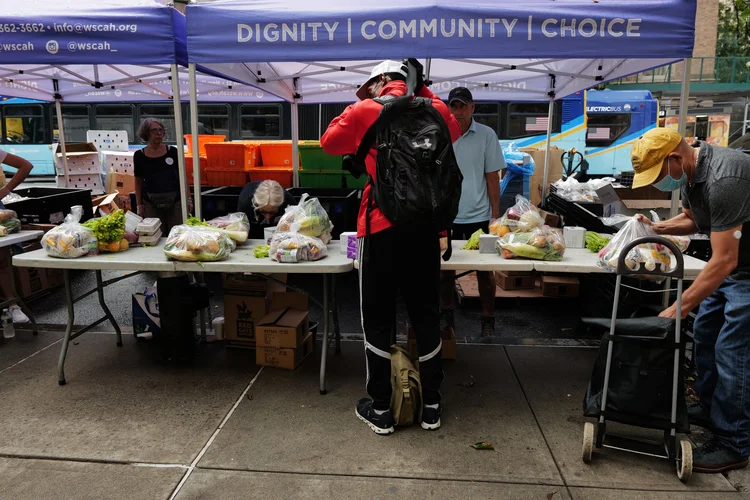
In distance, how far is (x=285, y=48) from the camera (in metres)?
4.11

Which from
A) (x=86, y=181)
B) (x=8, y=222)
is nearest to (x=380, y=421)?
(x=8, y=222)

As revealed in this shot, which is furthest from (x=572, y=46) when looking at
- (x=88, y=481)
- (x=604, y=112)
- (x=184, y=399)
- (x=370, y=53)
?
(x=604, y=112)

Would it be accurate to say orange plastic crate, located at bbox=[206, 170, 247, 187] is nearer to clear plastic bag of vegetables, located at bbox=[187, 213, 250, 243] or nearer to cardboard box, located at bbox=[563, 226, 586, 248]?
clear plastic bag of vegetables, located at bbox=[187, 213, 250, 243]

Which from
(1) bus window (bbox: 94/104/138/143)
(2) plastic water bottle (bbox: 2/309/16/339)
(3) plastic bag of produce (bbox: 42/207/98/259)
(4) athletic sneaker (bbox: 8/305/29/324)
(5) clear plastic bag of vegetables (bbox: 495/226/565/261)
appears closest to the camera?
(5) clear plastic bag of vegetables (bbox: 495/226/565/261)

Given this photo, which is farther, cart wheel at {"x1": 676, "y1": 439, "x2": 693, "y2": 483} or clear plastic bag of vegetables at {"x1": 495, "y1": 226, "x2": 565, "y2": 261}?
clear plastic bag of vegetables at {"x1": 495, "y1": 226, "x2": 565, "y2": 261}

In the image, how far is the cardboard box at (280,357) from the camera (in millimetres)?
4332

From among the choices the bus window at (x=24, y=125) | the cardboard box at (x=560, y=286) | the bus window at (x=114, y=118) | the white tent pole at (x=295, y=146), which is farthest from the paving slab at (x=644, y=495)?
the bus window at (x=24, y=125)

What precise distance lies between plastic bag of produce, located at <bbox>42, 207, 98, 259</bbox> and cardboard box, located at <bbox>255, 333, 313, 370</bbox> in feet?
4.96

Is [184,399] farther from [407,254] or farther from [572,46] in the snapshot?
[572,46]

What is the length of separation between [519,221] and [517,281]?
8.03 feet

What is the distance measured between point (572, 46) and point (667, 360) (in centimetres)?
236

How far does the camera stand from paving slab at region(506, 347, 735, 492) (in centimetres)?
291

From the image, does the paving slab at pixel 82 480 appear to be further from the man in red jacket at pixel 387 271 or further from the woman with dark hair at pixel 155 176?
the woman with dark hair at pixel 155 176

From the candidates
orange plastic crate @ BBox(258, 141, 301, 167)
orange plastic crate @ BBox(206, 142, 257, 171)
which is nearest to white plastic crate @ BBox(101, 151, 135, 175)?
orange plastic crate @ BBox(206, 142, 257, 171)
